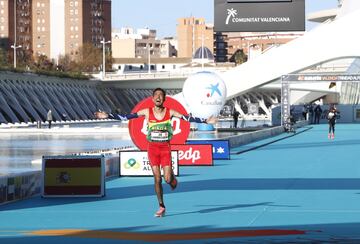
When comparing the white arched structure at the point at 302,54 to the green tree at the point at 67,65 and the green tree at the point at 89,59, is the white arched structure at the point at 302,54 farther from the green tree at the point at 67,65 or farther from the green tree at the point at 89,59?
the green tree at the point at 89,59

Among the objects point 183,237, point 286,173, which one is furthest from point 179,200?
point 286,173

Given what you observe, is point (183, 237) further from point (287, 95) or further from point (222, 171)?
point (287, 95)

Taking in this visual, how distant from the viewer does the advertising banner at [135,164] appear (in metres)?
21.7

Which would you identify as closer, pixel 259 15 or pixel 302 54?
pixel 259 15

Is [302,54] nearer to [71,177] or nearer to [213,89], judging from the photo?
[213,89]

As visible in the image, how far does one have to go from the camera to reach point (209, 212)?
47.3 feet

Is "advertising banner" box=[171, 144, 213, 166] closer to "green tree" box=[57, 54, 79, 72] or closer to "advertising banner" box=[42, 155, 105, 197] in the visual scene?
"advertising banner" box=[42, 155, 105, 197]

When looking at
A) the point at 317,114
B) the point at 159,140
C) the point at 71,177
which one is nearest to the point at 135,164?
the point at 71,177

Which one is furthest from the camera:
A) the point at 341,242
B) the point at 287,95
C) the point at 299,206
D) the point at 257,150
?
the point at 287,95

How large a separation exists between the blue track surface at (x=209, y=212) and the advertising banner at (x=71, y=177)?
0.31 m

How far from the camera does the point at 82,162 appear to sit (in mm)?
16719

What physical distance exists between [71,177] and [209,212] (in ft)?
10.8

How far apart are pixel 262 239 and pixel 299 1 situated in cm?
1494

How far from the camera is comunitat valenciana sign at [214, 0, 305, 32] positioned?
25500 mm
